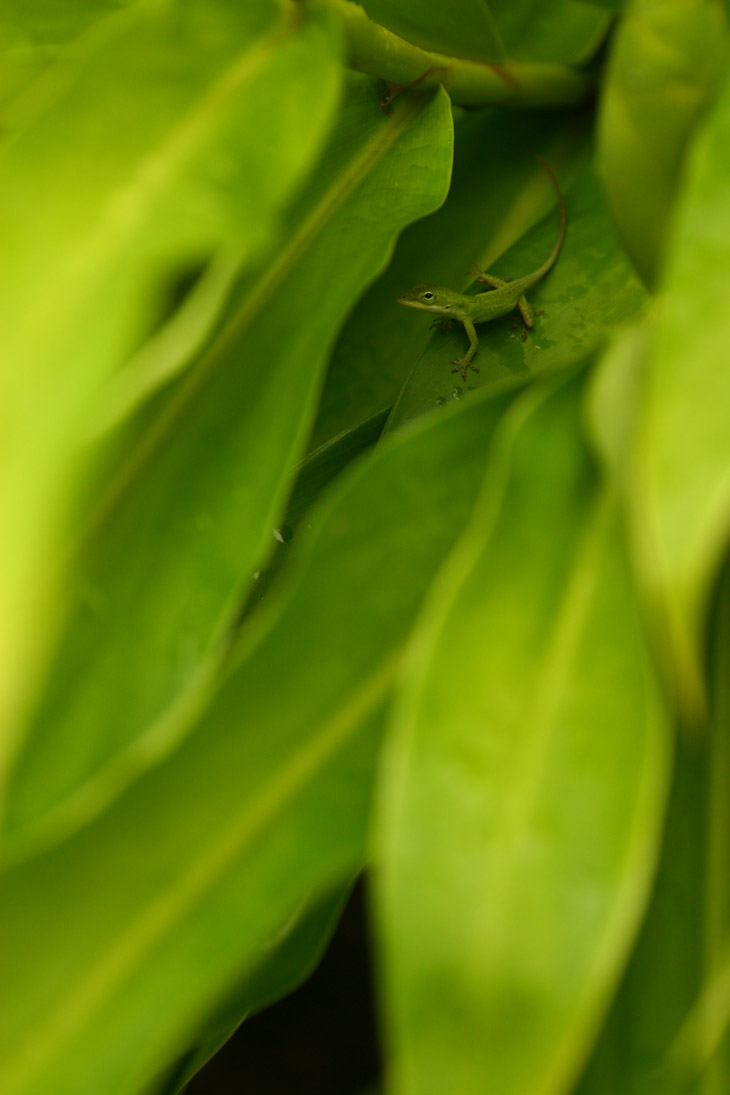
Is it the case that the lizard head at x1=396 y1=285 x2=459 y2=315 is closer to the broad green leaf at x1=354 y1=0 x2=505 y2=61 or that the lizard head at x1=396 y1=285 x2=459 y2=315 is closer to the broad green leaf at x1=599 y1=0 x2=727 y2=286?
the broad green leaf at x1=354 y1=0 x2=505 y2=61

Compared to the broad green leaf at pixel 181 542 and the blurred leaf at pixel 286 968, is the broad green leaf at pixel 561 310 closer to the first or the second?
the broad green leaf at pixel 181 542

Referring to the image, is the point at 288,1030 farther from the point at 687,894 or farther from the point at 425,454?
the point at 425,454

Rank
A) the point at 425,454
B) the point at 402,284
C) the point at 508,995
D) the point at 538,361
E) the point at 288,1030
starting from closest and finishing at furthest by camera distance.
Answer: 1. the point at 508,995
2. the point at 425,454
3. the point at 538,361
4. the point at 402,284
5. the point at 288,1030

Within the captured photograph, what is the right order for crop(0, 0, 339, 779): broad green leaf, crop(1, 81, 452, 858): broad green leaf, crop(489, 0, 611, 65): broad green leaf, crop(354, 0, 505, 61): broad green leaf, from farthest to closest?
crop(489, 0, 611, 65): broad green leaf
crop(354, 0, 505, 61): broad green leaf
crop(1, 81, 452, 858): broad green leaf
crop(0, 0, 339, 779): broad green leaf

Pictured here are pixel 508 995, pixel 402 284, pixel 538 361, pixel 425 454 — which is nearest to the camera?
pixel 508 995

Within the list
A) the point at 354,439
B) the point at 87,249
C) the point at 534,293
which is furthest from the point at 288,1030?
the point at 87,249

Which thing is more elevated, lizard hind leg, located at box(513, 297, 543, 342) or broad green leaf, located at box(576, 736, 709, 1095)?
lizard hind leg, located at box(513, 297, 543, 342)

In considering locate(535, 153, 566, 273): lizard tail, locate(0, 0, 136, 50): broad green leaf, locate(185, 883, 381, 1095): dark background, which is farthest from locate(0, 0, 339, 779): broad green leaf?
locate(185, 883, 381, 1095): dark background

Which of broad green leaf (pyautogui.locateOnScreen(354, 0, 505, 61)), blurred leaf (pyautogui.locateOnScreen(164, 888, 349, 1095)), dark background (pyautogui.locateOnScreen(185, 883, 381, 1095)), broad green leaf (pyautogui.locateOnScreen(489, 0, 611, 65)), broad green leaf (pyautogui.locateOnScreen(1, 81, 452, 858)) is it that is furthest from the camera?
dark background (pyautogui.locateOnScreen(185, 883, 381, 1095))
